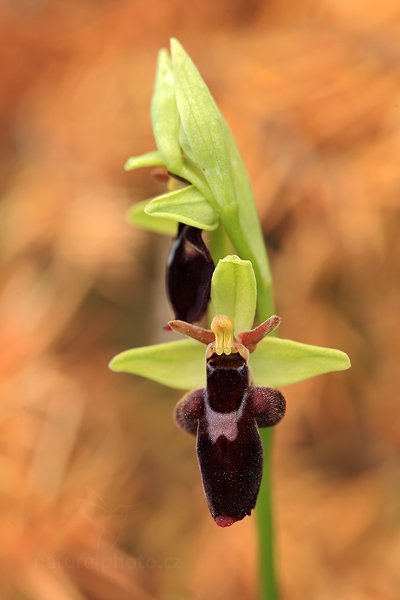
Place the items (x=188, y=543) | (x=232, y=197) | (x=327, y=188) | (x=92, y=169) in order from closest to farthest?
(x=232, y=197)
(x=188, y=543)
(x=327, y=188)
(x=92, y=169)

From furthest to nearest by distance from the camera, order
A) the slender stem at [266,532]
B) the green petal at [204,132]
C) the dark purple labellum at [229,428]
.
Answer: the slender stem at [266,532] → the green petal at [204,132] → the dark purple labellum at [229,428]

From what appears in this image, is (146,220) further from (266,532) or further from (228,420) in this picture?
(266,532)

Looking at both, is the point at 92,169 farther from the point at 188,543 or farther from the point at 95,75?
the point at 188,543

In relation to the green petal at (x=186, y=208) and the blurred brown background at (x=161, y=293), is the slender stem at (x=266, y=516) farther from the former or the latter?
the blurred brown background at (x=161, y=293)

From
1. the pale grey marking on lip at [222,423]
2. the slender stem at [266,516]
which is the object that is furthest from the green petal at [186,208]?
the pale grey marking on lip at [222,423]

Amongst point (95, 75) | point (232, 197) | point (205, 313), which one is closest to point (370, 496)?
Answer: point (205, 313)

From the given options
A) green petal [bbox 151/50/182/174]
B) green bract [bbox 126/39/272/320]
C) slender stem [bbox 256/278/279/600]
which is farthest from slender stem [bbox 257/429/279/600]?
green petal [bbox 151/50/182/174]
